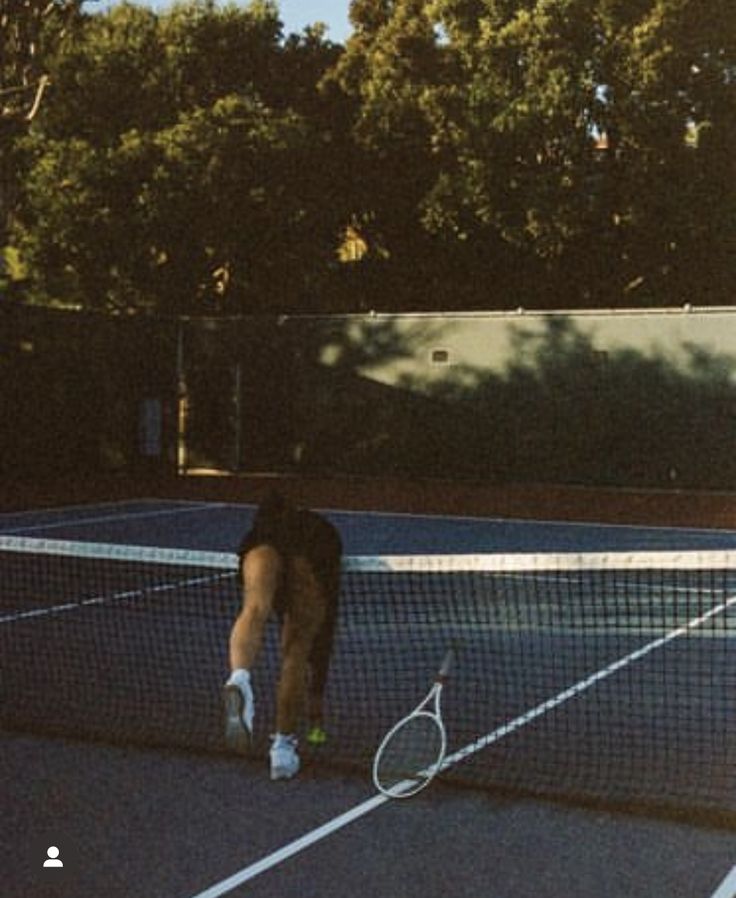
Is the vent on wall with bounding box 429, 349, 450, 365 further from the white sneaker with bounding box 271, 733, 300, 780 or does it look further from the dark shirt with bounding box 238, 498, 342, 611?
the white sneaker with bounding box 271, 733, 300, 780

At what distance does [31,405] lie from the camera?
28.7 meters

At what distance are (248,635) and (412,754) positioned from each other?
109cm

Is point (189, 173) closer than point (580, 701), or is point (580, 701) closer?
point (580, 701)

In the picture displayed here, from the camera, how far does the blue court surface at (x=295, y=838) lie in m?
5.17

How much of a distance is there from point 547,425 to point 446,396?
2554 millimetres

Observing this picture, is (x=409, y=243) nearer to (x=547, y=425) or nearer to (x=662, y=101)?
(x=662, y=101)

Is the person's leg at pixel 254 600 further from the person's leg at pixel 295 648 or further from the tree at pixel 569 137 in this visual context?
the tree at pixel 569 137

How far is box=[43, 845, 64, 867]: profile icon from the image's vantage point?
537 cm

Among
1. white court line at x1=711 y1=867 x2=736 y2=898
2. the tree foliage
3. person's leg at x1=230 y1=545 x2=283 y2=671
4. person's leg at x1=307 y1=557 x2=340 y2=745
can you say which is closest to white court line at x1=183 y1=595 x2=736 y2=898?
white court line at x1=711 y1=867 x2=736 y2=898

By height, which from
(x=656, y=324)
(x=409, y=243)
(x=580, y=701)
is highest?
(x=409, y=243)

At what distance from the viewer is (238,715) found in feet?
20.4

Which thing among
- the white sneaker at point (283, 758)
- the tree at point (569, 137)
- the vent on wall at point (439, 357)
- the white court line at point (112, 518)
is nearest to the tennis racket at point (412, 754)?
the white sneaker at point (283, 758)

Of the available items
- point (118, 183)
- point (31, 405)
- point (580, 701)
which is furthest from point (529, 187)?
point (580, 701)

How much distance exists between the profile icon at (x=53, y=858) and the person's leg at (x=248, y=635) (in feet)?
3.27
